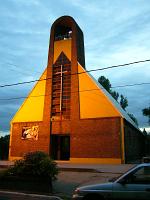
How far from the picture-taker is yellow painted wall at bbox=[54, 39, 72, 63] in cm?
4091

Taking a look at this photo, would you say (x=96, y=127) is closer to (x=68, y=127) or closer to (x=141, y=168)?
(x=68, y=127)

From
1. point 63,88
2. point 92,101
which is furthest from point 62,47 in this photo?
point 92,101

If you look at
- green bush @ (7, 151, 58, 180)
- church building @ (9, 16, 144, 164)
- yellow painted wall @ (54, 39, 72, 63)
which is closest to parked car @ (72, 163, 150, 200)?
green bush @ (7, 151, 58, 180)

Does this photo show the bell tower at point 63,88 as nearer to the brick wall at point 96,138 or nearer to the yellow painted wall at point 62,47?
the yellow painted wall at point 62,47

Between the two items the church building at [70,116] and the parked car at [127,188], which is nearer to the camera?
the parked car at [127,188]

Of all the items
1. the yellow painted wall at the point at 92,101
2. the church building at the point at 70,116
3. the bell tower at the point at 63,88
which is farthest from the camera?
the bell tower at the point at 63,88

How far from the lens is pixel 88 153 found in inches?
1379

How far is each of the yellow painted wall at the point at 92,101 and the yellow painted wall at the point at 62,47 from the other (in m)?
A: 4.47

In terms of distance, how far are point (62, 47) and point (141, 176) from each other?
34.9 metres

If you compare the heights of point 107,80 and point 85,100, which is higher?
point 107,80

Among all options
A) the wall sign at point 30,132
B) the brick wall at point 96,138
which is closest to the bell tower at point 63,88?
the brick wall at point 96,138

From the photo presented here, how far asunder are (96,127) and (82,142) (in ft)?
7.76

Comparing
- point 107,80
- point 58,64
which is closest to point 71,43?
point 58,64

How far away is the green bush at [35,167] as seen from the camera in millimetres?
14102
